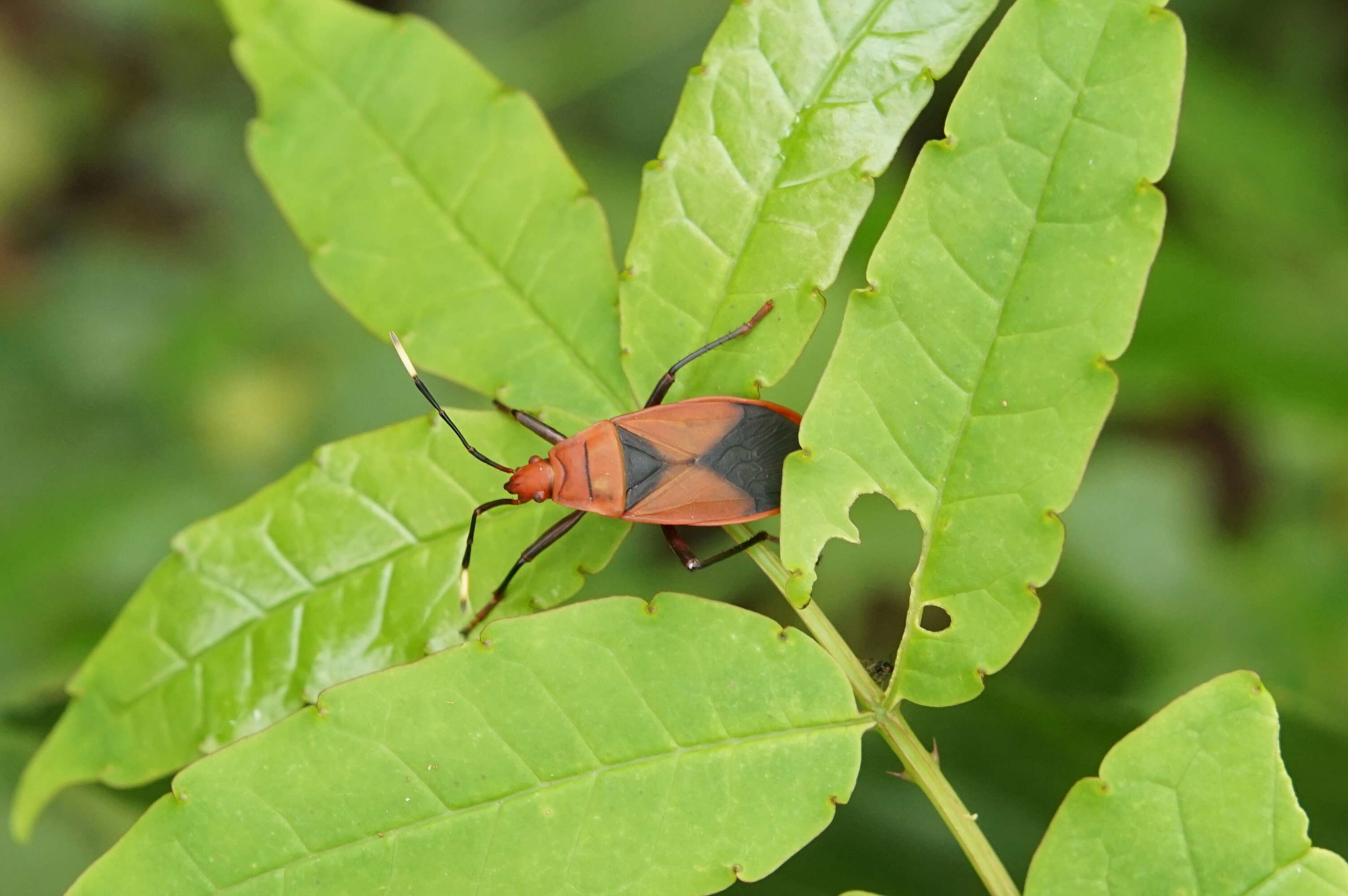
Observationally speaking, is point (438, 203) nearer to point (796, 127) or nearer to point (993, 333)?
point (796, 127)

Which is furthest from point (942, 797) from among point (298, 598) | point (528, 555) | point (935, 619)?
point (935, 619)

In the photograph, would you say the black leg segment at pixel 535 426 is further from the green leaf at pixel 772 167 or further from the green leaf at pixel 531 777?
the green leaf at pixel 531 777

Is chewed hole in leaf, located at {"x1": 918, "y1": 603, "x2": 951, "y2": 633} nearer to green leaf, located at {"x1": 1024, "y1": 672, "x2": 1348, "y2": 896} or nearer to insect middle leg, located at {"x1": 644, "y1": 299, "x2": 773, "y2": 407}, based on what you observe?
insect middle leg, located at {"x1": 644, "y1": 299, "x2": 773, "y2": 407}

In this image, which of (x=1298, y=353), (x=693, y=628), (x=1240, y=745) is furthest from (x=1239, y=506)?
(x=693, y=628)

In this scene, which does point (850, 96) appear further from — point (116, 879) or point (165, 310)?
point (165, 310)

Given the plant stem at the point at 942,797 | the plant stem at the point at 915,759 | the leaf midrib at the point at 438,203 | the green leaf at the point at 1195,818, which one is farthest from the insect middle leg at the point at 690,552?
the green leaf at the point at 1195,818

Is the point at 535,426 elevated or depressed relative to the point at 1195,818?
elevated
